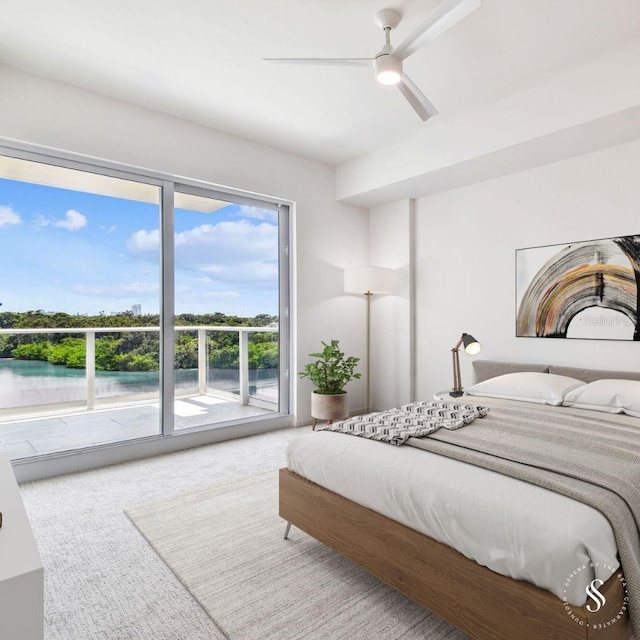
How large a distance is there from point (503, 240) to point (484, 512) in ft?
9.90

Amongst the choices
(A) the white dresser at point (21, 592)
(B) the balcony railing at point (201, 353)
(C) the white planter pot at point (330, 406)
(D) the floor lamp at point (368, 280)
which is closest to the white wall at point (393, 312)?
(D) the floor lamp at point (368, 280)

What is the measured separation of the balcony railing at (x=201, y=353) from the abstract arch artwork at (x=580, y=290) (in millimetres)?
2377

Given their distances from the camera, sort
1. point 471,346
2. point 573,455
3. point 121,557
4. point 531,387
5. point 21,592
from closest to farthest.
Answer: point 21,592 → point 573,455 → point 121,557 → point 531,387 → point 471,346

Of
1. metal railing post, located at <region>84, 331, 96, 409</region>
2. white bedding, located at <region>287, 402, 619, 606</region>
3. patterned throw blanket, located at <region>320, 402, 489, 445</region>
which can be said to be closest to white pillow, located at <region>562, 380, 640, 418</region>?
patterned throw blanket, located at <region>320, 402, 489, 445</region>

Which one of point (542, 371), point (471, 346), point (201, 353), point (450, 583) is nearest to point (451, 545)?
point (450, 583)

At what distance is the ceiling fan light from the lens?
7.50 ft

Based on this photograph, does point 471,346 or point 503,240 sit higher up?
point 503,240

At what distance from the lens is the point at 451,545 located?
148 centimetres

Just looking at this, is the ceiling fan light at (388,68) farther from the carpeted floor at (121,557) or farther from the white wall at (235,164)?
the carpeted floor at (121,557)

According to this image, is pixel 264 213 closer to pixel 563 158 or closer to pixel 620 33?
pixel 563 158

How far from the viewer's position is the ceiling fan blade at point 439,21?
186 centimetres

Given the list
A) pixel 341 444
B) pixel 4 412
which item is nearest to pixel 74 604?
pixel 341 444

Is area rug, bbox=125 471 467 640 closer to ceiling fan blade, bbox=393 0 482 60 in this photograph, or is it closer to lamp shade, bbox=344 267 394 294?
lamp shade, bbox=344 267 394 294
